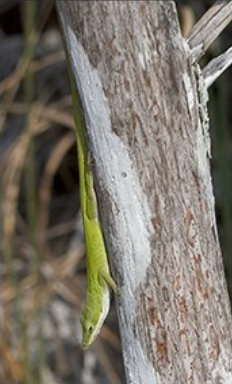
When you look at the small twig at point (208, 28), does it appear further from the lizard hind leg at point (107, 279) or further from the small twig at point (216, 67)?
the lizard hind leg at point (107, 279)

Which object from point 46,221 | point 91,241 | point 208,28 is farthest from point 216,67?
point 46,221

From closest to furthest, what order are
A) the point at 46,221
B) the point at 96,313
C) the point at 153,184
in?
the point at 153,184
the point at 96,313
the point at 46,221

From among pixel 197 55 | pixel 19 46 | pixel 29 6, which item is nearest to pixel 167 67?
pixel 197 55

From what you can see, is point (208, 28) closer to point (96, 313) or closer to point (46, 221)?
point (96, 313)

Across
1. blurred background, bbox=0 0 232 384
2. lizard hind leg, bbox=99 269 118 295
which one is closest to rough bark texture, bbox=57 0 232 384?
lizard hind leg, bbox=99 269 118 295

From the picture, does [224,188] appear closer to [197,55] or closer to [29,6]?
[29,6]

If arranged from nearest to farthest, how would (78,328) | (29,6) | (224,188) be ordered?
1. (224,188)
2. (29,6)
3. (78,328)

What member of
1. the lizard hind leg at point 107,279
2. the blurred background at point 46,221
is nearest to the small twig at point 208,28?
the lizard hind leg at point 107,279

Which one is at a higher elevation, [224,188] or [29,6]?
[29,6]
